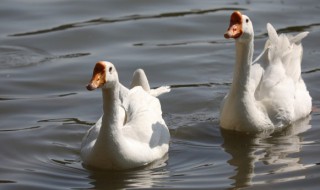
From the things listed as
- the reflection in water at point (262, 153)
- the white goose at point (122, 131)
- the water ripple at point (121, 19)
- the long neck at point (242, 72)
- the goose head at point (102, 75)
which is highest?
the water ripple at point (121, 19)

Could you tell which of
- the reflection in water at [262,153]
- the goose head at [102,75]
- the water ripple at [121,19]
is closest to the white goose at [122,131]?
the goose head at [102,75]

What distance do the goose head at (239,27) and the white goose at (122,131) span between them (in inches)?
45.0

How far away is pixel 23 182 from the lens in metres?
8.63

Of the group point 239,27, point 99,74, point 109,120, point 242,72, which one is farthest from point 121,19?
point 99,74

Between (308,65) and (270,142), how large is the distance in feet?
9.66

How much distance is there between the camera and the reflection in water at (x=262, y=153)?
8.80 metres

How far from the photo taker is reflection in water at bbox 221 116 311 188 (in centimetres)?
880

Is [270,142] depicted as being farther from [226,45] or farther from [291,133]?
[226,45]

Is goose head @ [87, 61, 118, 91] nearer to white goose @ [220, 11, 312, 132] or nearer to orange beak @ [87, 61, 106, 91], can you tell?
orange beak @ [87, 61, 106, 91]

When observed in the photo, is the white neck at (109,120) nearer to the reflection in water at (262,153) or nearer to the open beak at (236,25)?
the reflection in water at (262,153)

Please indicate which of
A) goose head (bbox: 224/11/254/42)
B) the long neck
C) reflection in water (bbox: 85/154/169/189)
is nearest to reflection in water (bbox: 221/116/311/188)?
the long neck

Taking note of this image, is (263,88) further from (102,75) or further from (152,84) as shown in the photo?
(102,75)

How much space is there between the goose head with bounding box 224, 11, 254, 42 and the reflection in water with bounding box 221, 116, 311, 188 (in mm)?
1151

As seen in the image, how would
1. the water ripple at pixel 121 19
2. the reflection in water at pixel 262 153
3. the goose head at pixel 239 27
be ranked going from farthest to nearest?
the water ripple at pixel 121 19 < the goose head at pixel 239 27 < the reflection in water at pixel 262 153
